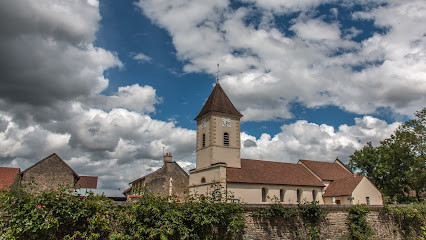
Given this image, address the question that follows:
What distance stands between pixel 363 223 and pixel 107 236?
1220 centimetres

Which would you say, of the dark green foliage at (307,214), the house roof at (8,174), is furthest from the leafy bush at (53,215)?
the house roof at (8,174)

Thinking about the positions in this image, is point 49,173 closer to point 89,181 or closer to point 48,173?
point 48,173

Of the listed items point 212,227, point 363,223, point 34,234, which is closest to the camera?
point 34,234

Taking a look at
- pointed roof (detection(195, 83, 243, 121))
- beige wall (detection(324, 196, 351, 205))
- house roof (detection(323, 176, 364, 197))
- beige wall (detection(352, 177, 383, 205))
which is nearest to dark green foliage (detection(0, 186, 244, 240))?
pointed roof (detection(195, 83, 243, 121))

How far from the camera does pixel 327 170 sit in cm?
3906

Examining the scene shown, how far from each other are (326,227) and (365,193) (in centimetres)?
2119

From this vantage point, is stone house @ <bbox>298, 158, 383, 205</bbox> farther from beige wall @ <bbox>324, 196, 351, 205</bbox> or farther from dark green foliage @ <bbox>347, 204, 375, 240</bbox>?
dark green foliage @ <bbox>347, 204, 375, 240</bbox>

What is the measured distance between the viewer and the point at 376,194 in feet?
112

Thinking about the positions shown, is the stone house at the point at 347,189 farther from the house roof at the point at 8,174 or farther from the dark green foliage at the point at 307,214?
the house roof at the point at 8,174

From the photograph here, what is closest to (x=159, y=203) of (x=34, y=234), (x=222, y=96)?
(x=34, y=234)

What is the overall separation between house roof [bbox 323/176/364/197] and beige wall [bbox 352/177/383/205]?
0.41 metres

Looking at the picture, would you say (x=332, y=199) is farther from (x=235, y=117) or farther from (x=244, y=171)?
(x=235, y=117)

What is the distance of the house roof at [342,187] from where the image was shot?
108 feet

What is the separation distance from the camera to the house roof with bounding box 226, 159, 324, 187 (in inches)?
1196
